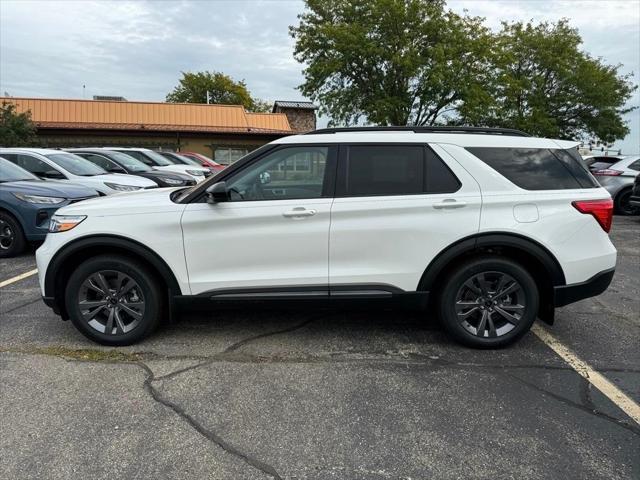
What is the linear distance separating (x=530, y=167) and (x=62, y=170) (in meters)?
8.72

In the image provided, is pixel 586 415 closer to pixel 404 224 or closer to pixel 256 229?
pixel 404 224

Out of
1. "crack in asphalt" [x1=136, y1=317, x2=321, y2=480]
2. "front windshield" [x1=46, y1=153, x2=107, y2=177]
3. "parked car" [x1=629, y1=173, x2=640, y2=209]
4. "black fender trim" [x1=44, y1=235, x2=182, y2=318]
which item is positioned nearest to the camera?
"crack in asphalt" [x1=136, y1=317, x2=321, y2=480]

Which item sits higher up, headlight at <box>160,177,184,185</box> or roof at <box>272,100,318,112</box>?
roof at <box>272,100,318,112</box>

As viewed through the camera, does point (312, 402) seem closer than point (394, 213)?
Yes

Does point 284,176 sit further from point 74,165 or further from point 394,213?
point 74,165

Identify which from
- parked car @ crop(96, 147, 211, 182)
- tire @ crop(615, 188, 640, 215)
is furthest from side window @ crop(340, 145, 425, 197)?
parked car @ crop(96, 147, 211, 182)

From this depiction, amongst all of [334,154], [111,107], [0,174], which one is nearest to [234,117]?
[111,107]

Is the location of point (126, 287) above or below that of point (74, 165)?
below

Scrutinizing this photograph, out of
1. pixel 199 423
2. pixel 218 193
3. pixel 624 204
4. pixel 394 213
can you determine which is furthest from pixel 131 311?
pixel 624 204

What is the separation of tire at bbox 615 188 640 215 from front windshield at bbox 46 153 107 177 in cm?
1235

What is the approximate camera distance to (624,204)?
1178cm

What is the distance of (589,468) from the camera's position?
241 cm

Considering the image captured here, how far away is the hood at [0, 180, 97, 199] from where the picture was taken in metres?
6.91

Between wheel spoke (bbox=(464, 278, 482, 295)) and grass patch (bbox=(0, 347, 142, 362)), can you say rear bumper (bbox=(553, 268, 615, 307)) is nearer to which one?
wheel spoke (bbox=(464, 278, 482, 295))
